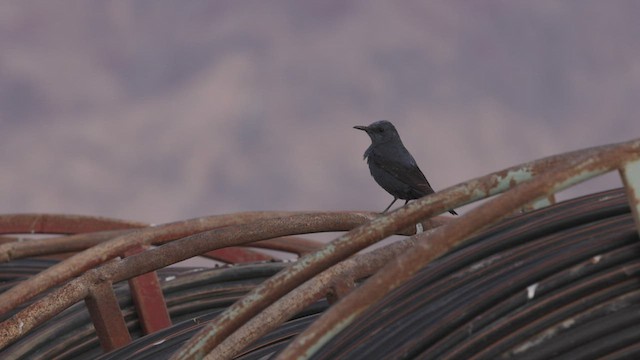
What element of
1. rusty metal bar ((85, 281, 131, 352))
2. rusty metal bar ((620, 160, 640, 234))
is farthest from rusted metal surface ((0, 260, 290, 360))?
rusty metal bar ((620, 160, 640, 234))

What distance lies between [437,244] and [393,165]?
23.5 ft

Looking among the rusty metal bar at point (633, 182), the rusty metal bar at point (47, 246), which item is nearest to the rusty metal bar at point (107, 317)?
the rusty metal bar at point (47, 246)

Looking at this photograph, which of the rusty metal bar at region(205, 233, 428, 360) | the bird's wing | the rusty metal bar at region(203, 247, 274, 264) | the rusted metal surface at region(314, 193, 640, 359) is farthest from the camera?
the rusty metal bar at region(203, 247, 274, 264)

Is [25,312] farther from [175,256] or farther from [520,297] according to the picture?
[520,297]

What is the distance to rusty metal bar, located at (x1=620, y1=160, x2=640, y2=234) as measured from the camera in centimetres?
461

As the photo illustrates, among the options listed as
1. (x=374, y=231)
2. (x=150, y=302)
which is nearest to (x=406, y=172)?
(x=150, y=302)

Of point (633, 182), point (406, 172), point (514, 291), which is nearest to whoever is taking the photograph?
point (633, 182)

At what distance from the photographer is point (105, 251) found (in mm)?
8641

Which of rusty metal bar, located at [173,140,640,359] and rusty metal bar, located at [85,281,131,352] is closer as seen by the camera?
rusty metal bar, located at [173,140,640,359]

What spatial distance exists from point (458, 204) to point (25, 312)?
11.5ft

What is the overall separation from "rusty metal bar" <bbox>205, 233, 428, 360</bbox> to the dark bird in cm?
470

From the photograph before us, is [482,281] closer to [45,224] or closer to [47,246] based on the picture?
[47,246]

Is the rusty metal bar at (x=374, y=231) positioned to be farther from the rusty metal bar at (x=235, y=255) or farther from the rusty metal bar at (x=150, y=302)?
the rusty metal bar at (x=235, y=255)

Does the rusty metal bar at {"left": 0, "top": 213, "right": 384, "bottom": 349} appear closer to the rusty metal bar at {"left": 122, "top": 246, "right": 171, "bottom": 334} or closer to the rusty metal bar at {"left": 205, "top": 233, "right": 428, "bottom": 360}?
the rusty metal bar at {"left": 205, "top": 233, "right": 428, "bottom": 360}
